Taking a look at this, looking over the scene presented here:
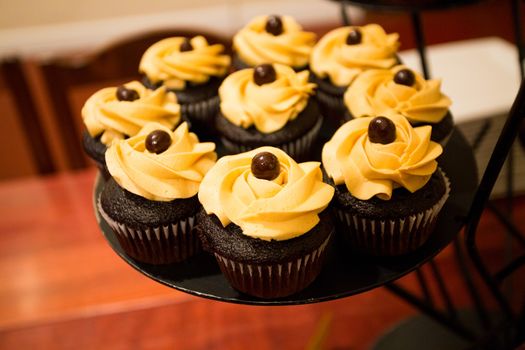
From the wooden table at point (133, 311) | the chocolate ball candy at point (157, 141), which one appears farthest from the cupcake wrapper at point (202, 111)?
the wooden table at point (133, 311)

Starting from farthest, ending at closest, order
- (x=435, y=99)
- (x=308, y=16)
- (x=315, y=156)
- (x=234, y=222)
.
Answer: (x=308, y=16), (x=315, y=156), (x=435, y=99), (x=234, y=222)

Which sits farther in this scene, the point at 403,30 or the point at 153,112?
the point at 403,30

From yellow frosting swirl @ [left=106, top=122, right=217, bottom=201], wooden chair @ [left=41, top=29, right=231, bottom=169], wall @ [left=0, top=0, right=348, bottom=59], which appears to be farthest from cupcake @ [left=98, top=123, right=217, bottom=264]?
wall @ [left=0, top=0, right=348, bottom=59]

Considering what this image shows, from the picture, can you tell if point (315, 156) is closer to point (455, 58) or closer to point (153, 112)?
point (153, 112)

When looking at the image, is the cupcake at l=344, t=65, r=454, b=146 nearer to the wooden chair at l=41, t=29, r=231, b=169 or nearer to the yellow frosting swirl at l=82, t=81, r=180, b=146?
the yellow frosting swirl at l=82, t=81, r=180, b=146

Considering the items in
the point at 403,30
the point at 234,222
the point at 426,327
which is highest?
the point at 234,222

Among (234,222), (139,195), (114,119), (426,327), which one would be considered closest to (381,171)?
(234,222)

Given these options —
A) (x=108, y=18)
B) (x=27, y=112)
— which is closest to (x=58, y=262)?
(x=27, y=112)

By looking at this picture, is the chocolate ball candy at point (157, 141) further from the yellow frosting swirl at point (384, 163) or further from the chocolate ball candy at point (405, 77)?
the chocolate ball candy at point (405, 77)
